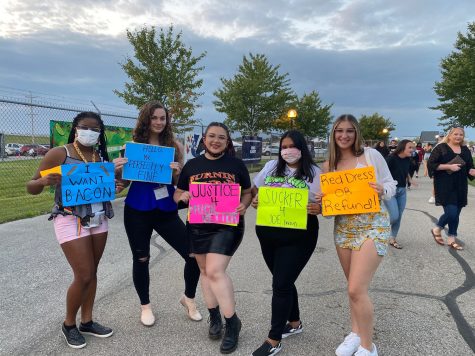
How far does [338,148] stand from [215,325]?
5.95 ft

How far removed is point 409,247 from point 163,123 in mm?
4541

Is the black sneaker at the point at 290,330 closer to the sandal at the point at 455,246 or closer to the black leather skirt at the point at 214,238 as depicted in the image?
the black leather skirt at the point at 214,238

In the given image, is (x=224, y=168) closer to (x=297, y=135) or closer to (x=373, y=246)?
(x=297, y=135)

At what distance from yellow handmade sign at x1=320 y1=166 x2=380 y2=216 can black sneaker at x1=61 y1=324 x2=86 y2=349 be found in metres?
2.22

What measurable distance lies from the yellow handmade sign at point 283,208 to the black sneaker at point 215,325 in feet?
3.00

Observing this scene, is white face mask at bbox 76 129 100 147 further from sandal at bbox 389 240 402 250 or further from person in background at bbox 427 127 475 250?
person in background at bbox 427 127 475 250

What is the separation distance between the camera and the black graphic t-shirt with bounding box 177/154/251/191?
10.3ft

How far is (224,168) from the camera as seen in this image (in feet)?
10.4

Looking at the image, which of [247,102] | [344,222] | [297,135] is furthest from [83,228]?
[247,102]

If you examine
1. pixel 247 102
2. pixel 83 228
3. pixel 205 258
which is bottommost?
pixel 205 258

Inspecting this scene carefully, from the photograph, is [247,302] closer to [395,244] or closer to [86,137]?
[86,137]

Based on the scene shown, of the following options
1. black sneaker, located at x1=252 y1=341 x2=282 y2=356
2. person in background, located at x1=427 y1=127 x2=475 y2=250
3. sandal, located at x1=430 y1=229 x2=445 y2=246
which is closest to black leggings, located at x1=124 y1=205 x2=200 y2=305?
black sneaker, located at x1=252 y1=341 x2=282 y2=356

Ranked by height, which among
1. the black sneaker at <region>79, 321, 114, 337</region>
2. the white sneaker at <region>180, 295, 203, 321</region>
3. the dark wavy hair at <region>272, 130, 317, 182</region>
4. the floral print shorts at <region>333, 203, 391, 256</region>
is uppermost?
the dark wavy hair at <region>272, 130, 317, 182</region>

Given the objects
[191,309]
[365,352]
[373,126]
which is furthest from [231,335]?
[373,126]
